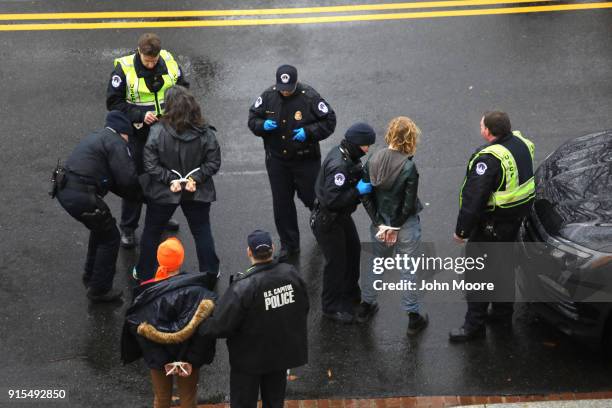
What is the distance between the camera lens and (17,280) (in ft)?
27.6

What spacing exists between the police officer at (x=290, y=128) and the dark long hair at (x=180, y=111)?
74 cm

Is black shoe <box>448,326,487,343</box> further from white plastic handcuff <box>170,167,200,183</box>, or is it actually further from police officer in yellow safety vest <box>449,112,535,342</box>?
white plastic handcuff <box>170,167,200,183</box>

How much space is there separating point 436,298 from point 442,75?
12.9ft

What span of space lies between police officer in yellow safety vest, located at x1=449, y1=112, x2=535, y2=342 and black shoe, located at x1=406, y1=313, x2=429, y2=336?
259 mm

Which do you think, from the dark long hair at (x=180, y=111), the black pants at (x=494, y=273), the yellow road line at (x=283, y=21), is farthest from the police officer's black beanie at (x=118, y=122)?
the yellow road line at (x=283, y=21)

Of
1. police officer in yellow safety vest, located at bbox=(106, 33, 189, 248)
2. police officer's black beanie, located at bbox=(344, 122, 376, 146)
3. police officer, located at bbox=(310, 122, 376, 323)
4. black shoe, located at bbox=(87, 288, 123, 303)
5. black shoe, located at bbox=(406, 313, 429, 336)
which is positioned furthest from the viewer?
police officer in yellow safety vest, located at bbox=(106, 33, 189, 248)

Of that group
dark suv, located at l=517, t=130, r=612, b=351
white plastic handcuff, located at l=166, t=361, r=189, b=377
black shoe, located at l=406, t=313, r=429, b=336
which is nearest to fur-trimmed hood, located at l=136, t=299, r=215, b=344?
white plastic handcuff, located at l=166, t=361, r=189, b=377

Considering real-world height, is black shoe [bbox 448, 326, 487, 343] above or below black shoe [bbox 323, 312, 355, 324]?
below

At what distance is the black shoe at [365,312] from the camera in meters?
7.91

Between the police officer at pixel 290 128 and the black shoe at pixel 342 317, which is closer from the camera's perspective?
the black shoe at pixel 342 317

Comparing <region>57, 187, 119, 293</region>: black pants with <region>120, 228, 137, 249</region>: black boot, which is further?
<region>120, 228, 137, 249</region>: black boot

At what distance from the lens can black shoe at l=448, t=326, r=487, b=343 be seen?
7652 mm

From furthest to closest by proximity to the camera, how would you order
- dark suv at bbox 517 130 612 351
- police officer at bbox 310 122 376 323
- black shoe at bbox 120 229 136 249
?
black shoe at bbox 120 229 136 249, police officer at bbox 310 122 376 323, dark suv at bbox 517 130 612 351

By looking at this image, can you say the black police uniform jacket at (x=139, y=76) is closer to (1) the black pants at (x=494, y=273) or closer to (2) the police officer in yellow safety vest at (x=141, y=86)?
(2) the police officer in yellow safety vest at (x=141, y=86)
